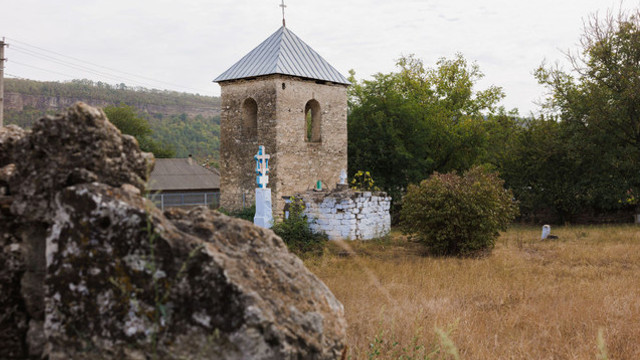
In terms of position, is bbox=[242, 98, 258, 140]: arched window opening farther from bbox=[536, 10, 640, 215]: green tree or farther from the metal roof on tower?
bbox=[536, 10, 640, 215]: green tree

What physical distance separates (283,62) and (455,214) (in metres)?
9.57

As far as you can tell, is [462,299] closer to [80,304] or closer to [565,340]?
[565,340]

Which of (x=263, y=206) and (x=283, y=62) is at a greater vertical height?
(x=283, y=62)

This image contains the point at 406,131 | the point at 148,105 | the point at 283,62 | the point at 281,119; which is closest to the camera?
the point at 281,119

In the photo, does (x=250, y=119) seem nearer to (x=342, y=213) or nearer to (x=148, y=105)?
(x=342, y=213)

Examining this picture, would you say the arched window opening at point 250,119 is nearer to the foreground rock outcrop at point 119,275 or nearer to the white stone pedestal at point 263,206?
the white stone pedestal at point 263,206

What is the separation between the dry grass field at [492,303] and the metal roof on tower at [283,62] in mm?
8858

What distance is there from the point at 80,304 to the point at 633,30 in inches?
960

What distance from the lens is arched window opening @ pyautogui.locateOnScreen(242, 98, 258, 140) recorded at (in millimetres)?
19781

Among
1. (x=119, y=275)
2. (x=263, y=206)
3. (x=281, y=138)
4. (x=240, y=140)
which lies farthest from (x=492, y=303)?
(x=240, y=140)

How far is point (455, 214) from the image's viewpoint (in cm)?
1244

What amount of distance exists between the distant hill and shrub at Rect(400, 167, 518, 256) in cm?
4990

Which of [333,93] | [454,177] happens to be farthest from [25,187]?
[333,93]

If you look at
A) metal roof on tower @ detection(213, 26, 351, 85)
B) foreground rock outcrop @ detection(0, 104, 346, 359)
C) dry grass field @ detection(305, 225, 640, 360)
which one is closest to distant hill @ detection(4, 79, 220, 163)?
metal roof on tower @ detection(213, 26, 351, 85)
